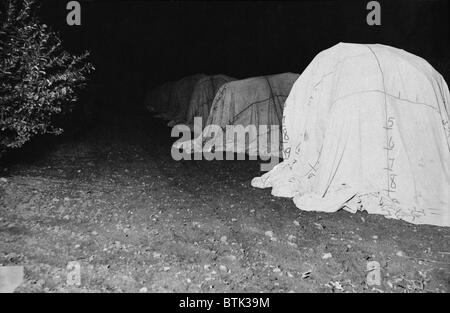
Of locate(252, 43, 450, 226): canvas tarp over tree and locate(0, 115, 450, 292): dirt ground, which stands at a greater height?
locate(252, 43, 450, 226): canvas tarp over tree

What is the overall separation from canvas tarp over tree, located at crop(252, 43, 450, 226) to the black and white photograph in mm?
22

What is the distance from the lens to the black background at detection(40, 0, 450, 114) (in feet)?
50.4

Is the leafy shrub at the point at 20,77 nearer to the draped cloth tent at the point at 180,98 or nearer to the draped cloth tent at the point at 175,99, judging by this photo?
the draped cloth tent at the point at 175,99

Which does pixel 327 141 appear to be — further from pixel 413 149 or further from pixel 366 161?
pixel 413 149

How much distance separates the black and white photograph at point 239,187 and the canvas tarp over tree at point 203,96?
9.53 ft

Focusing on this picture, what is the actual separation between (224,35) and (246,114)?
18.7 meters

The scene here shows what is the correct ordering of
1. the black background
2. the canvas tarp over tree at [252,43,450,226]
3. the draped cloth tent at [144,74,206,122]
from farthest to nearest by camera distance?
the draped cloth tent at [144,74,206,122] < the black background < the canvas tarp over tree at [252,43,450,226]

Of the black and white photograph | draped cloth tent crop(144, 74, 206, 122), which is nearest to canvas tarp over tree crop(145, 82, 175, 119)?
draped cloth tent crop(144, 74, 206, 122)

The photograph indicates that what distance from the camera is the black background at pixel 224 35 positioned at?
15.4 m

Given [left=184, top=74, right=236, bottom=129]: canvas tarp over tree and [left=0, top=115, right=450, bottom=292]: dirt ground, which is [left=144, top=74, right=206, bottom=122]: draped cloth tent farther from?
[left=0, top=115, right=450, bottom=292]: dirt ground

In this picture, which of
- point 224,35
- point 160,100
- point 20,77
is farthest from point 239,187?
point 224,35

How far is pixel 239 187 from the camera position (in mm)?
7465

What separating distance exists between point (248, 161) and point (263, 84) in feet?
9.68

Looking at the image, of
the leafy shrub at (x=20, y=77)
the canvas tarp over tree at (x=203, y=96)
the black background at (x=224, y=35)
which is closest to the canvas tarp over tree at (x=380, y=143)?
the leafy shrub at (x=20, y=77)
